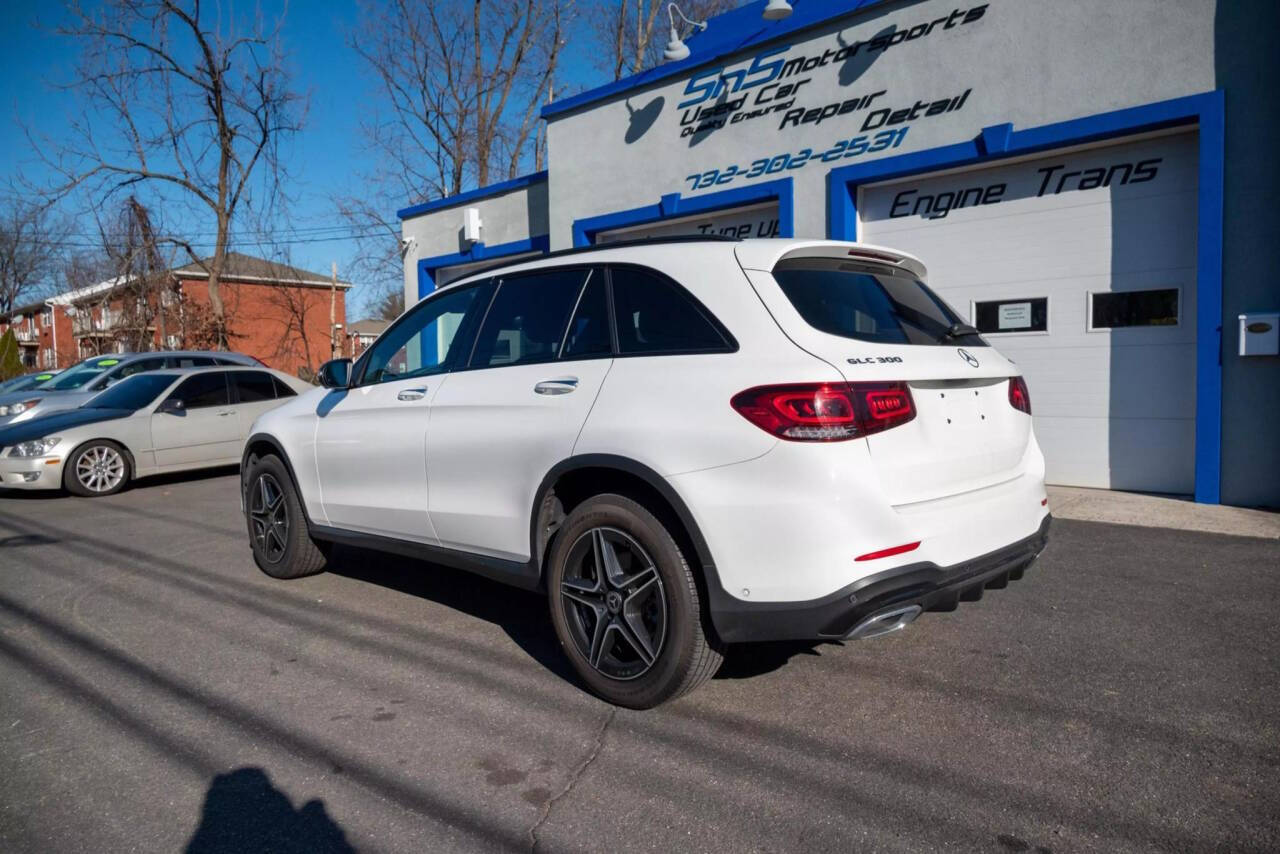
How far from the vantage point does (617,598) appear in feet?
11.1

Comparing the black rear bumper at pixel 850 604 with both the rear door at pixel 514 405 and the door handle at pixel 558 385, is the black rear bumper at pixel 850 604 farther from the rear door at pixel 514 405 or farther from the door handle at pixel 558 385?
the door handle at pixel 558 385

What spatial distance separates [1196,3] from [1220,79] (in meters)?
0.65

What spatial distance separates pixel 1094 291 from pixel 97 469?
1070 cm

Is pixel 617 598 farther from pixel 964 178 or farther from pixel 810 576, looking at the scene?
pixel 964 178

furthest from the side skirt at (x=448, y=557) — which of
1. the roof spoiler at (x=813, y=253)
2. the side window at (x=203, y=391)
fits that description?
the side window at (x=203, y=391)

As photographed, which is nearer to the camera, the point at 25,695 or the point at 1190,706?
the point at 1190,706

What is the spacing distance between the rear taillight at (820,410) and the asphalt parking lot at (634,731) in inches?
44.6

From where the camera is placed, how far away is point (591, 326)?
3783mm

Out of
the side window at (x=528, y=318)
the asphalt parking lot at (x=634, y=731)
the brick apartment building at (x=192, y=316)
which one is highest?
the brick apartment building at (x=192, y=316)

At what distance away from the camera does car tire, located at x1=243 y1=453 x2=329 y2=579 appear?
5.43m

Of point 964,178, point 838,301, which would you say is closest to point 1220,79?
point 964,178

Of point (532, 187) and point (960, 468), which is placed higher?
point (532, 187)

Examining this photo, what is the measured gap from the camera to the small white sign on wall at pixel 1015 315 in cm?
810

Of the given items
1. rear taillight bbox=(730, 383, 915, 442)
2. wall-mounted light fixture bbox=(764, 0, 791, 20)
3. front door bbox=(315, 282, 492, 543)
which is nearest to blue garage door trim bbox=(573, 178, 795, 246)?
wall-mounted light fixture bbox=(764, 0, 791, 20)
